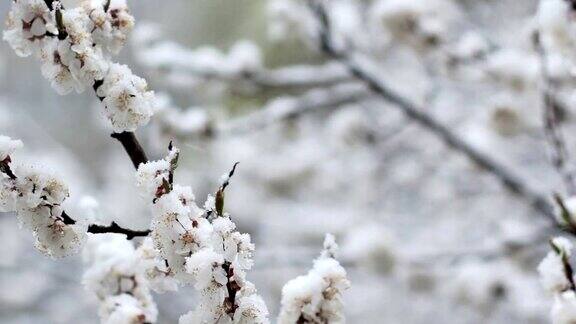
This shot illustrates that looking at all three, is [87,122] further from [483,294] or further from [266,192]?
[483,294]

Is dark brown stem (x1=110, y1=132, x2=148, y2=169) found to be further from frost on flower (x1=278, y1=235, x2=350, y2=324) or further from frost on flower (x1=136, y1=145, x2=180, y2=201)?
frost on flower (x1=278, y1=235, x2=350, y2=324)

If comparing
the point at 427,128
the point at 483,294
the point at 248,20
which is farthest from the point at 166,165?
the point at 248,20

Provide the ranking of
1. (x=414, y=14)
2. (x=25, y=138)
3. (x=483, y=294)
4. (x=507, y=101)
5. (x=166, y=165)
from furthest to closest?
(x=25, y=138), (x=483, y=294), (x=507, y=101), (x=414, y=14), (x=166, y=165)

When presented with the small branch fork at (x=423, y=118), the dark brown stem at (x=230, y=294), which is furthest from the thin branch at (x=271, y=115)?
the dark brown stem at (x=230, y=294)

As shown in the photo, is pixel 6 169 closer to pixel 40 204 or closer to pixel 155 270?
pixel 40 204

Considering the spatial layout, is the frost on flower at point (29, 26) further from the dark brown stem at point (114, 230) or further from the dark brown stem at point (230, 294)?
the dark brown stem at point (230, 294)

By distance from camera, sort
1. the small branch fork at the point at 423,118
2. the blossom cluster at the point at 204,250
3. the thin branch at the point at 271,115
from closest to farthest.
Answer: the blossom cluster at the point at 204,250 → the small branch fork at the point at 423,118 → the thin branch at the point at 271,115

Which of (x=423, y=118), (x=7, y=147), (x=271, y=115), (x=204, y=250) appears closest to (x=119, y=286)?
(x=204, y=250)
